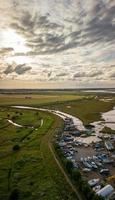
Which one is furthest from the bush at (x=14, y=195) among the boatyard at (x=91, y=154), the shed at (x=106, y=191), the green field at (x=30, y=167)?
the shed at (x=106, y=191)

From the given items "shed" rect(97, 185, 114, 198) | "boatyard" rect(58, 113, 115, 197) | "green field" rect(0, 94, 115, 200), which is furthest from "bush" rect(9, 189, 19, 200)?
"shed" rect(97, 185, 114, 198)

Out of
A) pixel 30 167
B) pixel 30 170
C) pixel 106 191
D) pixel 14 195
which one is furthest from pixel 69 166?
pixel 14 195

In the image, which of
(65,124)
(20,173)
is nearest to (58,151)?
(20,173)

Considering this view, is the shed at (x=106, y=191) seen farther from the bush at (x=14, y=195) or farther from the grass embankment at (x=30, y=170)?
the bush at (x=14, y=195)

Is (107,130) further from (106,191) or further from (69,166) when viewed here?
(106,191)

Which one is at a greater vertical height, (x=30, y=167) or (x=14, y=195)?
(x=30, y=167)

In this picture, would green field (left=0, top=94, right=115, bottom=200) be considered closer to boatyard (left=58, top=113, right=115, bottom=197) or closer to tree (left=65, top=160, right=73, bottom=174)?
tree (left=65, top=160, right=73, bottom=174)

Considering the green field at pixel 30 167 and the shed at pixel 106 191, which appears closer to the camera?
the shed at pixel 106 191

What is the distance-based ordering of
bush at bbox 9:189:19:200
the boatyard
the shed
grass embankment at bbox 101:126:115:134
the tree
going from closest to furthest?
the shed, bush at bbox 9:189:19:200, the boatyard, the tree, grass embankment at bbox 101:126:115:134

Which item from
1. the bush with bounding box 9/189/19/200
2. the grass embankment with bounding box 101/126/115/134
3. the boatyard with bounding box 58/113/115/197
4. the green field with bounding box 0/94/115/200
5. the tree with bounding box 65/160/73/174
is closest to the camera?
the bush with bounding box 9/189/19/200
